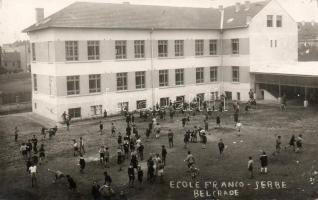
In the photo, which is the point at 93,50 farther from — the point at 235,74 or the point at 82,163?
the point at 82,163

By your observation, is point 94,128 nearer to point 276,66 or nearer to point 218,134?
point 218,134

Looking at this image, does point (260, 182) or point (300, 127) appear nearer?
point (260, 182)

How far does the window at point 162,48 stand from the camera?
47.8 metres

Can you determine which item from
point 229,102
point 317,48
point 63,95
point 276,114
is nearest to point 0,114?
point 63,95

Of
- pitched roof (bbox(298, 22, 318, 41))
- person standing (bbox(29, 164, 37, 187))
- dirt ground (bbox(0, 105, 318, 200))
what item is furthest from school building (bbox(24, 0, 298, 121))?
pitched roof (bbox(298, 22, 318, 41))

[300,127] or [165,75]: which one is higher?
[165,75]

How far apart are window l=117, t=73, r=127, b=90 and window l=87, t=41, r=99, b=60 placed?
136 inches

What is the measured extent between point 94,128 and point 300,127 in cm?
1840

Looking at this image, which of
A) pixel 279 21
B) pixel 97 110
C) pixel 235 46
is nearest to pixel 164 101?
pixel 97 110

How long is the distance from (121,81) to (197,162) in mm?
21235

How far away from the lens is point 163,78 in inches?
1908

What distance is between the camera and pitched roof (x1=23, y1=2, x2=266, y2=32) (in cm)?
4188

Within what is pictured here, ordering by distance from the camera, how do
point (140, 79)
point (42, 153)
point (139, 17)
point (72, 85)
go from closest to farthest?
point (42, 153) → point (72, 85) → point (140, 79) → point (139, 17)

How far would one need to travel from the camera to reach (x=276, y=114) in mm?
41000
